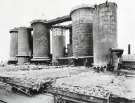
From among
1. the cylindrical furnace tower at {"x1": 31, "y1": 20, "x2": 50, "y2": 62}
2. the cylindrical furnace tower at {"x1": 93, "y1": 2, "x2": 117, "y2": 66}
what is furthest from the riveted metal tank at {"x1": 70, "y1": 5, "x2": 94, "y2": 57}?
the cylindrical furnace tower at {"x1": 31, "y1": 20, "x2": 50, "y2": 62}

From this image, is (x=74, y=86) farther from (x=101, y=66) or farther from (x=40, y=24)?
(x=40, y=24)

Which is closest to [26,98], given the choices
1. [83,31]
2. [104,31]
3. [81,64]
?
[104,31]

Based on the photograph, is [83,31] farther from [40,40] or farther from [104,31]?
[40,40]

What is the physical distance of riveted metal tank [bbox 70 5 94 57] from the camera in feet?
41.3

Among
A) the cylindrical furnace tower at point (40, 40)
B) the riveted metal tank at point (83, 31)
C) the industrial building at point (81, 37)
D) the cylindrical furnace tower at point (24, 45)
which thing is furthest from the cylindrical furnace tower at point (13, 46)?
the riveted metal tank at point (83, 31)

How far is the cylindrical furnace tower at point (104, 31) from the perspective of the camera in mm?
9375

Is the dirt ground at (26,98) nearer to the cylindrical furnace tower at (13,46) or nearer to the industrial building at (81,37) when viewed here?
the industrial building at (81,37)

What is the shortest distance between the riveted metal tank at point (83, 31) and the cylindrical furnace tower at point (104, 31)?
2.59 m

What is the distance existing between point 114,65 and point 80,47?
4376 millimetres

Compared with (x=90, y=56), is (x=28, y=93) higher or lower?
lower

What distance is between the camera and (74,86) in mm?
5113

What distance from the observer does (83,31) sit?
12773mm

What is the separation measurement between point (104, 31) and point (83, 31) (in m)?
3.38

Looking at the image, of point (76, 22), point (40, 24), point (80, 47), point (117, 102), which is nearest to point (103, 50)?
point (80, 47)
